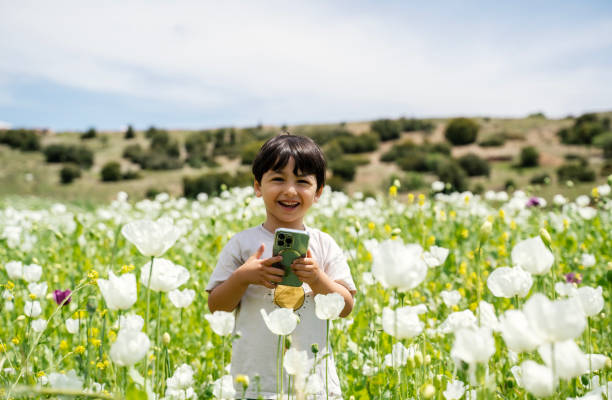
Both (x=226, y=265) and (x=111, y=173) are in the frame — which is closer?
(x=226, y=265)

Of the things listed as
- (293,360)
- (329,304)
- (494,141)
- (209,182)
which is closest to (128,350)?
(293,360)

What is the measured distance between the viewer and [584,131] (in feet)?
115

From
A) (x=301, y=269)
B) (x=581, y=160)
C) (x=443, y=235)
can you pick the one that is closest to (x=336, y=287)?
(x=301, y=269)

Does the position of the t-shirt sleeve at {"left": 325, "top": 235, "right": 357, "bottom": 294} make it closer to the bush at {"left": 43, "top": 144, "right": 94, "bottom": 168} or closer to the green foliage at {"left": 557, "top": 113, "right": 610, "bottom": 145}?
the green foliage at {"left": 557, "top": 113, "right": 610, "bottom": 145}

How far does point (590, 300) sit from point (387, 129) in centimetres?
4316

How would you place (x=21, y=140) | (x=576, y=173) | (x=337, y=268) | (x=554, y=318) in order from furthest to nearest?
(x=21, y=140), (x=576, y=173), (x=337, y=268), (x=554, y=318)

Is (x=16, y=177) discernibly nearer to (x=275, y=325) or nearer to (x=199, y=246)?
(x=199, y=246)

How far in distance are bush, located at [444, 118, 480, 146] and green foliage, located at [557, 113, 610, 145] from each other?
659 cm

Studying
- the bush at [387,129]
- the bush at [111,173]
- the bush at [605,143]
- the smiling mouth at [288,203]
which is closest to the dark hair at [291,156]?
the smiling mouth at [288,203]

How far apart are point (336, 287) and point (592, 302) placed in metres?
0.78

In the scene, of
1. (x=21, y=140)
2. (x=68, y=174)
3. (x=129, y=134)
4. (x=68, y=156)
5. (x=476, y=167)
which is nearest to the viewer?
(x=476, y=167)

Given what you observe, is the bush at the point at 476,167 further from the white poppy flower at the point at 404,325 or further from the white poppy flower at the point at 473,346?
the white poppy flower at the point at 473,346

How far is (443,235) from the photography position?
4.87 metres

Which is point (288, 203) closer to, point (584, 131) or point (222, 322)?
point (222, 322)
